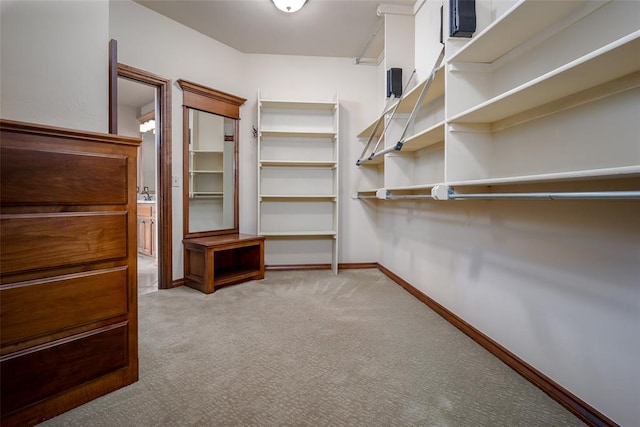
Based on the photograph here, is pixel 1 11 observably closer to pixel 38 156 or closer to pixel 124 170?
pixel 38 156

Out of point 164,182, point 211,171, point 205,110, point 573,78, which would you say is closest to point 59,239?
point 164,182

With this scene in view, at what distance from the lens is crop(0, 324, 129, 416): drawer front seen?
117 centimetres

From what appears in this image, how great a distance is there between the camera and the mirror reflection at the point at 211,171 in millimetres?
3432

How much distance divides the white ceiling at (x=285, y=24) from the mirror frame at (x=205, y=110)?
643 mm

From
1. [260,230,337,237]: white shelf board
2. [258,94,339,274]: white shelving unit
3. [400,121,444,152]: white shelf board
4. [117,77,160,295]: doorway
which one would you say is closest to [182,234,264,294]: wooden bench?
[260,230,337,237]: white shelf board

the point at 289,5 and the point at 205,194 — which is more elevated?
the point at 289,5

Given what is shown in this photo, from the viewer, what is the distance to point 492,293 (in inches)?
73.2

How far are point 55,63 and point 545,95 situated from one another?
7.78ft

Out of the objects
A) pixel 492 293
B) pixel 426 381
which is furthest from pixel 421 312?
pixel 426 381

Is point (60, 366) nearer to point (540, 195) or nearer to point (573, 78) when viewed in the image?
point (540, 195)

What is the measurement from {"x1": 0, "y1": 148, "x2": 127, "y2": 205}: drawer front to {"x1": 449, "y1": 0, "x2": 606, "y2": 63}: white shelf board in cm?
191

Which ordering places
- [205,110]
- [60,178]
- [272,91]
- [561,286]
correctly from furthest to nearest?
[272,91]
[205,110]
[561,286]
[60,178]

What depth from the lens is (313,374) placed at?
1.64 meters

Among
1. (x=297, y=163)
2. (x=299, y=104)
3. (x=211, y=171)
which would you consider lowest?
(x=211, y=171)
